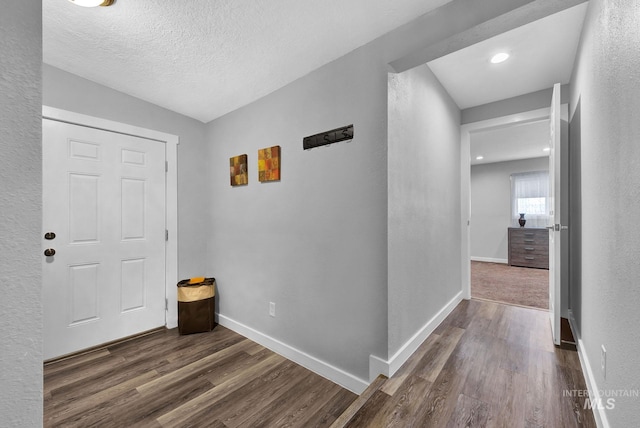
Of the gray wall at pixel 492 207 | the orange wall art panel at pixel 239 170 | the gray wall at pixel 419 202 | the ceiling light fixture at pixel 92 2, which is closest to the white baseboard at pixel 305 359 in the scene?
the gray wall at pixel 419 202

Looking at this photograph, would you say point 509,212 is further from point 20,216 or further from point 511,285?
point 20,216

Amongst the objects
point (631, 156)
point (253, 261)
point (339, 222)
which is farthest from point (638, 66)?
point (253, 261)

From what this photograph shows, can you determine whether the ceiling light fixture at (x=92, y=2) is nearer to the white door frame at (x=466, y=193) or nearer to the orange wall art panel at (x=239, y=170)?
the orange wall art panel at (x=239, y=170)

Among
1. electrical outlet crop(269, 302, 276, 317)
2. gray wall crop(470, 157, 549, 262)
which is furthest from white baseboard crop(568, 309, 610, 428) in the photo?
gray wall crop(470, 157, 549, 262)

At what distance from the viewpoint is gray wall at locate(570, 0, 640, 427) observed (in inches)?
35.4

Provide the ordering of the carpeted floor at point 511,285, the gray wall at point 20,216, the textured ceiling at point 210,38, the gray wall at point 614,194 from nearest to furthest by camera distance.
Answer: the gray wall at point 20,216 → the gray wall at point 614,194 → the textured ceiling at point 210,38 → the carpeted floor at point 511,285

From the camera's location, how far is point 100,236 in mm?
2428

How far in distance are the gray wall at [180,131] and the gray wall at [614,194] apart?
3307 millimetres

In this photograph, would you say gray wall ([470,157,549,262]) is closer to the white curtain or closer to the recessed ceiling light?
the white curtain

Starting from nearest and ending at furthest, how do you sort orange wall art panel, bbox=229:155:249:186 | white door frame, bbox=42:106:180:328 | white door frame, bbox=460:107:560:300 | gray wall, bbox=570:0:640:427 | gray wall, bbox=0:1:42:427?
gray wall, bbox=0:1:42:427 < gray wall, bbox=570:0:640:427 < orange wall art panel, bbox=229:155:249:186 < white door frame, bbox=42:106:180:328 < white door frame, bbox=460:107:560:300

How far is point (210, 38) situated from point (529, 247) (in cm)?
666

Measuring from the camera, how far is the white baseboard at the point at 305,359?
6.01 feet

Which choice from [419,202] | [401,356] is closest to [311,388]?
[401,356]

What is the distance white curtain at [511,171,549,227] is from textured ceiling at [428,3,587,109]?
404cm
